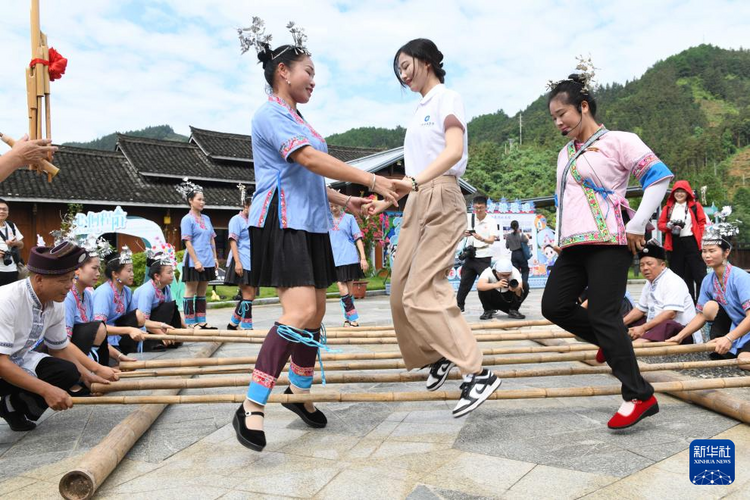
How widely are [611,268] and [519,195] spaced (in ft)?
125

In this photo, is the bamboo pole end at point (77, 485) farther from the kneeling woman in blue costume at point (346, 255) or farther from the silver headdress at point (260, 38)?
the kneeling woman in blue costume at point (346, 255)

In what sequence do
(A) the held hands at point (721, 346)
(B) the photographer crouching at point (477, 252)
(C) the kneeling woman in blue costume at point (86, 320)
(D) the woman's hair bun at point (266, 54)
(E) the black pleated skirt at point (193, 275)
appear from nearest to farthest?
(D) the woman's hair bun at point (266, 54) < (A) the held hands at point (721, 346) < (C) the kneeling woman in blue costume at point (86, 320) < (E) the black pleated skirt at point (193, 275) < (B) the photographer crouching at point (477, 252)

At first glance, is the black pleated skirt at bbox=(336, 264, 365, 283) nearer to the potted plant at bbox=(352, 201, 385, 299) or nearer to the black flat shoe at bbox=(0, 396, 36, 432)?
the black flat shoe at bbox=(0, 396, 36, 432)

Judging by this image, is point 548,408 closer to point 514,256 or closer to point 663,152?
point 514,256

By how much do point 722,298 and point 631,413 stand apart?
82.3 inches

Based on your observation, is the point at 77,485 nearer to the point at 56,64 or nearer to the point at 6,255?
the point at 56,64

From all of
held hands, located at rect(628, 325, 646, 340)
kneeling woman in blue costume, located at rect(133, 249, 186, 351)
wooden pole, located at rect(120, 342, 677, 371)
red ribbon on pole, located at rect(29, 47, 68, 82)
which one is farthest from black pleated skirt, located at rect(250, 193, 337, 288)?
kneeling woman in blue costume, located at rect(133, 249, 186, 351)

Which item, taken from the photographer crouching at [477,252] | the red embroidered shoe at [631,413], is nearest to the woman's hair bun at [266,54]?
the red embroidered shoe at [631,413]

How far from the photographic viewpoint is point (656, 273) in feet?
14.8

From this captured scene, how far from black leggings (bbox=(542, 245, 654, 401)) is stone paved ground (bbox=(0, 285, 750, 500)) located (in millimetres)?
288

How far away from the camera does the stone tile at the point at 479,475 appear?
2006 millimetres

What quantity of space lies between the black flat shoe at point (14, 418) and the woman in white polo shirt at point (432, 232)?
1.99 meters

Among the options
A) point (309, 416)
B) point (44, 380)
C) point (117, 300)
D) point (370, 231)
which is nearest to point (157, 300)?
point (117, 300)

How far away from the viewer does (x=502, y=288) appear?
25.8 ft
